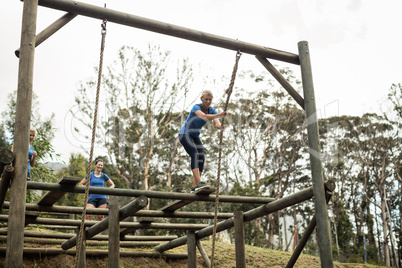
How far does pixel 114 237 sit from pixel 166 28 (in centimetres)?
247

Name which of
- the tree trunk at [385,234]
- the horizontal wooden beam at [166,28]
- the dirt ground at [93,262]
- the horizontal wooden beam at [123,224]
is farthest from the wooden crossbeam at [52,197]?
the tree trunk at [385,234]

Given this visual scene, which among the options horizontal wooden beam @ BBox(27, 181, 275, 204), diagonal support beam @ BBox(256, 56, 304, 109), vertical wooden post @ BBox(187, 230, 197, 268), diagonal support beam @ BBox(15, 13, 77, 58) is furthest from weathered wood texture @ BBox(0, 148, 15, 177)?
vertical wooden post @ BBox(187, 230, 197, 268)

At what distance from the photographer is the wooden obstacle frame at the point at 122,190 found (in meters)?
3.75

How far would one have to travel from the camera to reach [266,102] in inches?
949

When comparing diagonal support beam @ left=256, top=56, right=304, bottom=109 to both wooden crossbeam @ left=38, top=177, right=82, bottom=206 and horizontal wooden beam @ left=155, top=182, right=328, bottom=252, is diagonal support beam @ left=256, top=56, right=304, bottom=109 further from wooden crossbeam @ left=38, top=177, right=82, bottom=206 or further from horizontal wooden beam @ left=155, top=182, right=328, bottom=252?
wooden crossbeam @ left=38, top=177, right=82, bottom=206

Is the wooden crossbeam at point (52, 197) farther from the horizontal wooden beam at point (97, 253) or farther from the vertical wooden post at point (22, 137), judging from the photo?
the horizontal wooden beam at point (97, 253)

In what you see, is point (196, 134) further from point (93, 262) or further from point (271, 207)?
point (93, 262)

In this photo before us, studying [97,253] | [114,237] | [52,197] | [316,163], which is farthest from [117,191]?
[97,253]

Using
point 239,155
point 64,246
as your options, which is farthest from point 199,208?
point 64,246

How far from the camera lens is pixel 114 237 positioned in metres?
4.78

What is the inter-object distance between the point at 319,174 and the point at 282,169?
21612 mm

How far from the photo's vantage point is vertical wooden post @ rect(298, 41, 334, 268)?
4.77 meters

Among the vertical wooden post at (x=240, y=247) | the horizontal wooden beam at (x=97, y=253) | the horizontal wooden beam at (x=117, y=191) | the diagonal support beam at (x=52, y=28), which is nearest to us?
the diagonal support beam at (x=52, y=28)

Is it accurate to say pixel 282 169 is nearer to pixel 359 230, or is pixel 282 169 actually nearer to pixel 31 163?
pixel 359 230
